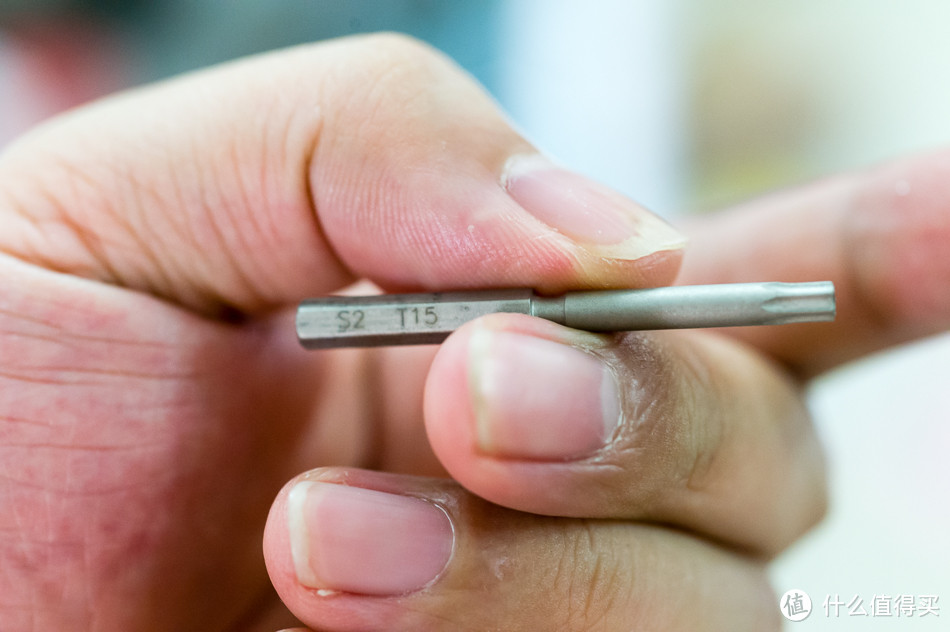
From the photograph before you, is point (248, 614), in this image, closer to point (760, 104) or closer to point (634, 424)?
point (634, 424)

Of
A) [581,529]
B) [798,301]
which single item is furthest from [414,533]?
[798,301]

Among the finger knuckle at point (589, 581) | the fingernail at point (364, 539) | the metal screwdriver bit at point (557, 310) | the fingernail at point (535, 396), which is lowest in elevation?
the finger knuckle at point (589, 581)

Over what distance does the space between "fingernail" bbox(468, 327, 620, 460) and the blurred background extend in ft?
1.35

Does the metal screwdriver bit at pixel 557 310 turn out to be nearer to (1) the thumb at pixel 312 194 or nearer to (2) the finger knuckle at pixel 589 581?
(1) the thumb at pixel 312 194

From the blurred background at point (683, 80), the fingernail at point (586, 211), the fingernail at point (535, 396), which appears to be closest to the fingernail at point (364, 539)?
the fingernail at point (535, 396)

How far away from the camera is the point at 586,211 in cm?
41

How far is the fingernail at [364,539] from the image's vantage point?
0.38 m

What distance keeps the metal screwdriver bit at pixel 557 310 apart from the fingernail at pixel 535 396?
0.03 metres

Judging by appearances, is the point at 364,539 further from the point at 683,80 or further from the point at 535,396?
the point at 683,80

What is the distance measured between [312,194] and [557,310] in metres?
0.19

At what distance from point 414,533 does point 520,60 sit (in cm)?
90

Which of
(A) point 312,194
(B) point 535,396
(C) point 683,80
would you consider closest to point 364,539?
(B) point 535,396

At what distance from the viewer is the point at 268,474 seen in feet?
1.82

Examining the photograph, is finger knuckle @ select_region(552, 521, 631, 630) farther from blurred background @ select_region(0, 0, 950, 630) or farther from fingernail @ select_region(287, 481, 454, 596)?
blurred background @ select_region(0, 0, 950, 630)
